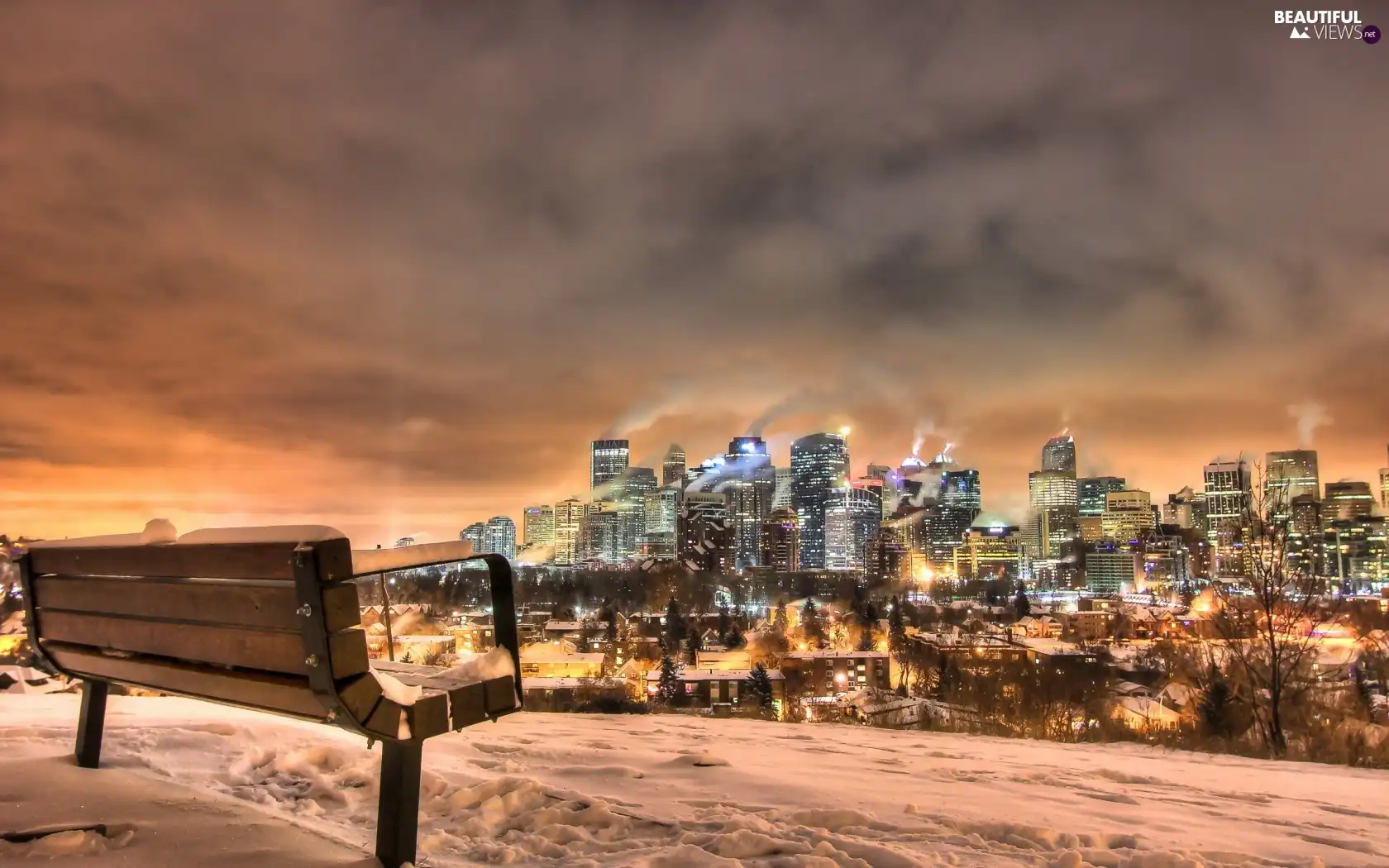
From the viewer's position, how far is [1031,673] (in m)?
29.2

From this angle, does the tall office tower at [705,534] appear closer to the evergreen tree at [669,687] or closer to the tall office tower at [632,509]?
the tall office tower at [632,509]

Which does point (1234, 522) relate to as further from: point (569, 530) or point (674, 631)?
point (569, 530)

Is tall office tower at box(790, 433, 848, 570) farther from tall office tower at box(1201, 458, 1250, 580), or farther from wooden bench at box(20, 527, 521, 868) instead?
wooden bench at box(20, 527, 521, 868)

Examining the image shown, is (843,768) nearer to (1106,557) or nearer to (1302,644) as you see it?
(1302,644)

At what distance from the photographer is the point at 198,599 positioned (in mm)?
2324

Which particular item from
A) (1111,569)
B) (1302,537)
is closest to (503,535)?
(1111,569)

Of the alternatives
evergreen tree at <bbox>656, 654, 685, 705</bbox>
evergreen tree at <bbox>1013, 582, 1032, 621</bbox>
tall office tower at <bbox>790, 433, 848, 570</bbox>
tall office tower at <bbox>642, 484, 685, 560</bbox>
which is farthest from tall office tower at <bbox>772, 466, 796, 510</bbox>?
evergreen tree at <bbox>656, 654, 685, 705</bbox>

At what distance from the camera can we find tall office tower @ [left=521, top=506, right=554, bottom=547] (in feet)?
324

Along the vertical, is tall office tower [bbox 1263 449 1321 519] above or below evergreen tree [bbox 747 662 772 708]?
above

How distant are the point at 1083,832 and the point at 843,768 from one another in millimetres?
1506

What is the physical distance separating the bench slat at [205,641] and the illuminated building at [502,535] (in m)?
89.9

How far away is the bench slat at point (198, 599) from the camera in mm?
1947

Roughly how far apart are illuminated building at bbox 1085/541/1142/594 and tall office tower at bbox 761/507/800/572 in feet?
111

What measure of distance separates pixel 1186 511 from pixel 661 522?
183 feet
